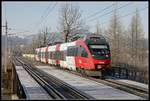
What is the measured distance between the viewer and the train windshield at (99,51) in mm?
32562

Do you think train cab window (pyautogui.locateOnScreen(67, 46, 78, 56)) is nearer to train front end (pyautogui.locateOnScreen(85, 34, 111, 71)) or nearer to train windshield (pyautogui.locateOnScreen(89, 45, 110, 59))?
train front end (pyautogui.locateOnScreen(85, 34, 111, 71))

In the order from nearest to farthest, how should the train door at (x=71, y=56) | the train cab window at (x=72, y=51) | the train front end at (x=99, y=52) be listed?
→ 1. the train front end at (x=99, y=52)
2. the train cab window at (x=72, y=51)
3. the train door at (x=71, y=56)

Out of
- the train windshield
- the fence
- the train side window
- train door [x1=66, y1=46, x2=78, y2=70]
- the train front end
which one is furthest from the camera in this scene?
train door [x1=66, y1=46, x2=78, y2=70]

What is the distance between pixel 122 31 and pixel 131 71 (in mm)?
41291

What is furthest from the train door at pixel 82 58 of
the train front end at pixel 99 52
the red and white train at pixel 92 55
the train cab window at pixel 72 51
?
the train cab window at pixel 72 51

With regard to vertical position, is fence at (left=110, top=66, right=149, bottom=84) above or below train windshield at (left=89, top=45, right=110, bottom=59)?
below

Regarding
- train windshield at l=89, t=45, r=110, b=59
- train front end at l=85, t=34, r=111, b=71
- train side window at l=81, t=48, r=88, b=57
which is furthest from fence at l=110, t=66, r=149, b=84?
train side window at l=81, t=48, r=88, b=57

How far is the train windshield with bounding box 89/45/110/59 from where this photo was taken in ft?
107

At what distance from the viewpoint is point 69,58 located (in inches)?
1622

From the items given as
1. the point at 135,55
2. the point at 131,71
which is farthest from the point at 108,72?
the point at 135,55

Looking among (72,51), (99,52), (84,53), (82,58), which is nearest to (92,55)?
(99,52)

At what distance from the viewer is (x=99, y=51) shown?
32781mm

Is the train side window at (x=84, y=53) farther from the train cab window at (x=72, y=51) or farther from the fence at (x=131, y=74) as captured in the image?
the fence at (x=131, y=74)

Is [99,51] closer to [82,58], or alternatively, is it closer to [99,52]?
[99,52]
